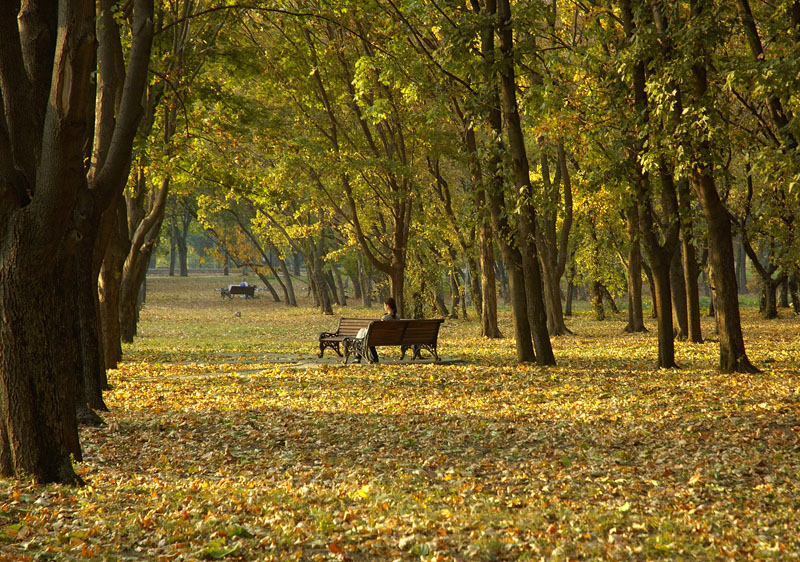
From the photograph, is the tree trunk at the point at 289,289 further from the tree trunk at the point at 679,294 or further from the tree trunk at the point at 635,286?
the tree trunk at the point at 679,294

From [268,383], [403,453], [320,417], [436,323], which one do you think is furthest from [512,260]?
[403,453]

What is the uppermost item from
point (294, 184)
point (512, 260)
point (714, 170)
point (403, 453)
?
point (294, 184)

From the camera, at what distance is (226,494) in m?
6.62

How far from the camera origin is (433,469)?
7727 millimetres

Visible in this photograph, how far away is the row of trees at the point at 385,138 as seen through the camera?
264 inches

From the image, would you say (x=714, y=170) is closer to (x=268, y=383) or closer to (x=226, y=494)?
(x=268, y=383)

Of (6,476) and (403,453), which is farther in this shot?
(403,453)

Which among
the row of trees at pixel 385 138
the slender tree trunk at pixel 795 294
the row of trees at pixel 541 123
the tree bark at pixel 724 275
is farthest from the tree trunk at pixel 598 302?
the tree bark at pixel 724 275

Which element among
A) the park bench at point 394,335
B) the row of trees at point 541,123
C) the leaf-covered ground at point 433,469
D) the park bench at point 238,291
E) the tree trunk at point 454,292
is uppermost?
the row of trees at point 541,123

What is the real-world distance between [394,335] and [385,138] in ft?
36.2

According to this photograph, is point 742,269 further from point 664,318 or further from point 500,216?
point 500,216

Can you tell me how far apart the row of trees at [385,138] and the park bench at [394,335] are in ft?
6.80

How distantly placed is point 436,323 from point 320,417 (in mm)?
7114

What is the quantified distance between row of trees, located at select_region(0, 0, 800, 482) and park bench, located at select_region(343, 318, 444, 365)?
207 cm
